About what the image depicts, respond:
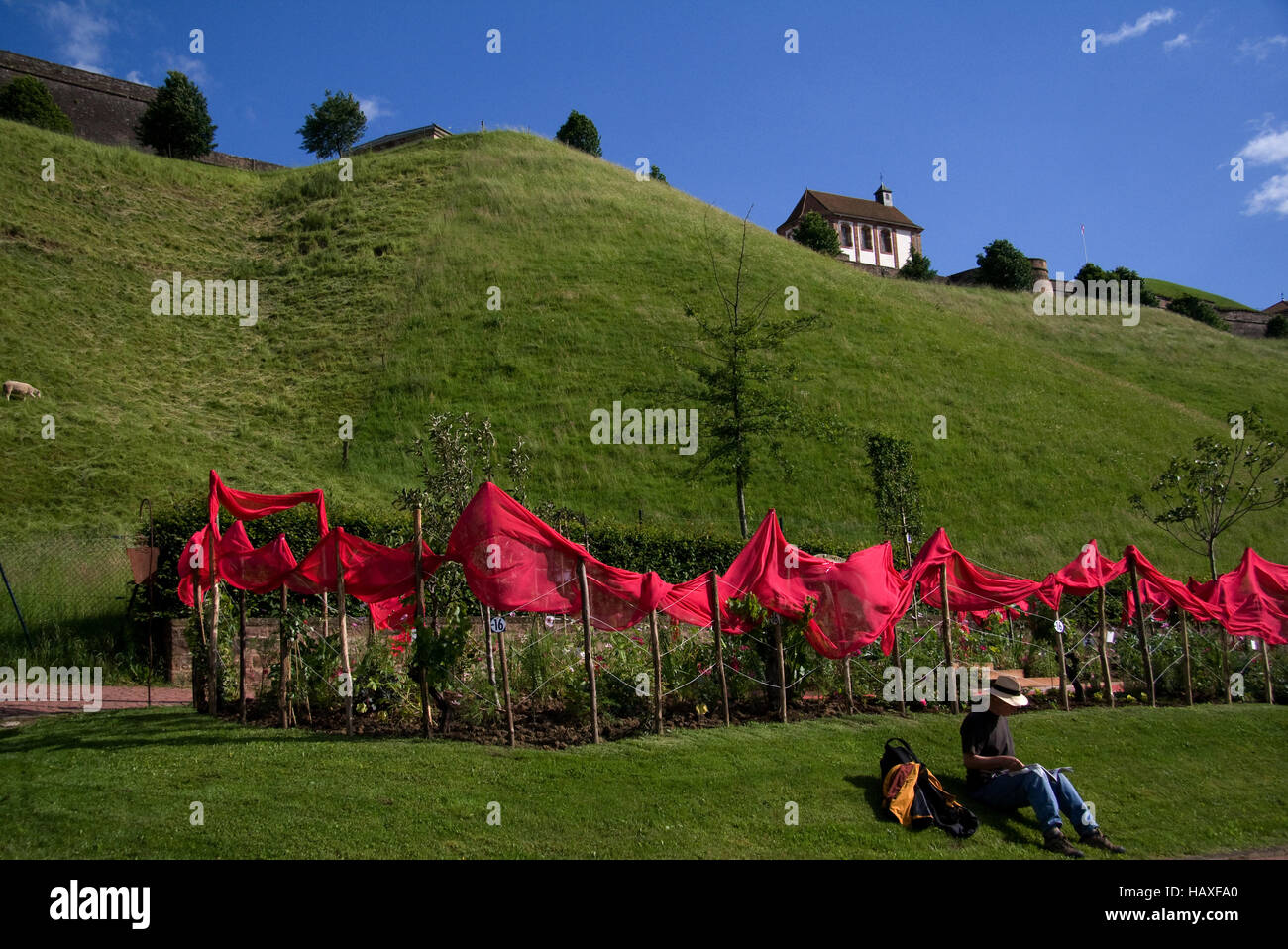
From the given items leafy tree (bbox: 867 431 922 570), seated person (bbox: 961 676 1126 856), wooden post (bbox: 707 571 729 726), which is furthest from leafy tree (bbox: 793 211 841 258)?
seated person (bbox: 961 676 1126 856)

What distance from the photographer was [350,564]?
11344 mm

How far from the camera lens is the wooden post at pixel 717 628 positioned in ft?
37.2

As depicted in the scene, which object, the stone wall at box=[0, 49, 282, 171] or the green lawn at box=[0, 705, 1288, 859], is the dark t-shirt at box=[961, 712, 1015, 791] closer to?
the green lawn at box=[0, 705, 1288, 859]

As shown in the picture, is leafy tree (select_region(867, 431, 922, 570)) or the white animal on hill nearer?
leafy tree (select_region(867, 431, 922, 570))

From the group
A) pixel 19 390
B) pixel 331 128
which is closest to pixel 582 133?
pixel 331 128

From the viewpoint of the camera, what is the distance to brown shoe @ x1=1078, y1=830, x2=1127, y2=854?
27.7 feet

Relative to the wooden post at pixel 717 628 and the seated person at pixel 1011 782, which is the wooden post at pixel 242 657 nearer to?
the wooden post at pixel 717 628

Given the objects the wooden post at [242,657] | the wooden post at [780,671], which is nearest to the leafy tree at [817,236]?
the wooden post at [780,671]

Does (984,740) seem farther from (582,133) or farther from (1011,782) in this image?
(582,133)

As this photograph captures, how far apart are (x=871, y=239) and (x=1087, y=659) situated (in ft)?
307

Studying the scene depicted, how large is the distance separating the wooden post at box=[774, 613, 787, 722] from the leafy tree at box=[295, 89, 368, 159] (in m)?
81.3

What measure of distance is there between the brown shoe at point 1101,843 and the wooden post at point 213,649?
10.1 meters

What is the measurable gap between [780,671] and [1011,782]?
3.36 m
